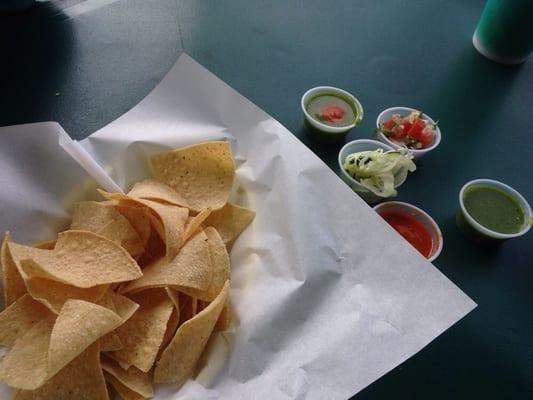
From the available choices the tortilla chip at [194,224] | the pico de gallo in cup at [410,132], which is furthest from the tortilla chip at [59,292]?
the pico de gallo in cup at [410,132]

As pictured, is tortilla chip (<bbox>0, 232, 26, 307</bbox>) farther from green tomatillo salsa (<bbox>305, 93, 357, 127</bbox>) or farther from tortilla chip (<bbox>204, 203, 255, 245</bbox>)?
green tomatillo salsa (<bbox>305, 93, 357, 127</bbox>)

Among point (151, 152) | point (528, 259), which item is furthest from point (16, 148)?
point (528, 259)

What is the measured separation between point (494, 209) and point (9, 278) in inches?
49.0

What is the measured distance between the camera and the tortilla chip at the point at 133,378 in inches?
39.2

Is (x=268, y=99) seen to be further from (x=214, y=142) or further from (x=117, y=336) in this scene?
(x=117, y=336)

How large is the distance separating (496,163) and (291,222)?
0.83 m

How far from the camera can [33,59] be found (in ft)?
5.57

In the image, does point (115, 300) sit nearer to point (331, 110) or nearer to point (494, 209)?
point (331, 110)

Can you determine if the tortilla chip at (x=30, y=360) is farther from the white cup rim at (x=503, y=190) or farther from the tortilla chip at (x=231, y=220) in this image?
the white cup rim at (x=503, y=190)

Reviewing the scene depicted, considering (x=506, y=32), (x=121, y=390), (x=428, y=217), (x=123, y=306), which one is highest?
(x=506, y=32)

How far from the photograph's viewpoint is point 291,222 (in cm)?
116

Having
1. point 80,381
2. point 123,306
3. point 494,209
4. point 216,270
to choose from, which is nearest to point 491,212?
point 494,209

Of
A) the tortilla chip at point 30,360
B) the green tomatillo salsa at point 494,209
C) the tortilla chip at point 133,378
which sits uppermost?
the green tomatillo salsa at point 494,209

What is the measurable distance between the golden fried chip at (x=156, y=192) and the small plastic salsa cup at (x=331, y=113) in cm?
50
